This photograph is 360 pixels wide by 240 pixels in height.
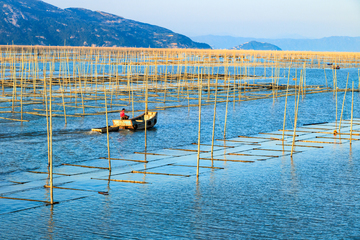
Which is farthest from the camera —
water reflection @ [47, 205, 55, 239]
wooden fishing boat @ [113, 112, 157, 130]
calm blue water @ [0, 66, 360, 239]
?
wooden fishing boat @ [113, 112, 157, 130]

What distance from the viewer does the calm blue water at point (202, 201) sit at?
32.0 feet

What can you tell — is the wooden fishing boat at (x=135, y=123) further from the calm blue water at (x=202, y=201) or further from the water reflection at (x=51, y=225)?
the water reflection at (x=51, y=225)

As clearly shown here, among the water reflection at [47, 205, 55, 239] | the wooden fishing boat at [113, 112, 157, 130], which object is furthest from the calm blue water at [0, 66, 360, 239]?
the wooden fishing boat at [113, 112, 157, 130]

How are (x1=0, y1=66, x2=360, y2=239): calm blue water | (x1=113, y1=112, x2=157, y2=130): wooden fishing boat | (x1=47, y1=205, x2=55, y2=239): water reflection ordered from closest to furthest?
(x1=47, y1=205, x2=55, y2=239): water reflection → (x1=0, y1=66, x2=360, y2=239): calm blue water → (x1=113, y1=112, x2=157, y2=130): wooden fishing boat

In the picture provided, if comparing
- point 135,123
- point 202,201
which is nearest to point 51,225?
point 202,201

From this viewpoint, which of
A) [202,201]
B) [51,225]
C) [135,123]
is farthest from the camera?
[135,123]

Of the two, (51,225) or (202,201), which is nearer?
(51,225)

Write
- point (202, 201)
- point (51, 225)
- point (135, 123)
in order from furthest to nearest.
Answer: point (135, 123)
point (202, 201)
point (51, 225)

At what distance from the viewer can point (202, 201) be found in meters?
11.8

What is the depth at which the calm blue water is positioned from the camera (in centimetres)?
976

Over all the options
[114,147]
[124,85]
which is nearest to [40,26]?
[124,85]

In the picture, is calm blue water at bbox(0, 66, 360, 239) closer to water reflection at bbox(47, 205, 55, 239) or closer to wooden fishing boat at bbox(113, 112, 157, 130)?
water reflection at bbox(47, 205, 55, 239)

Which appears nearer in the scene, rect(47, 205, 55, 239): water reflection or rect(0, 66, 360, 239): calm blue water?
rect(47, 205, 55, 239): water reflection

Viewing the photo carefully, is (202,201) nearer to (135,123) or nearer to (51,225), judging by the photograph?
(51,225)
